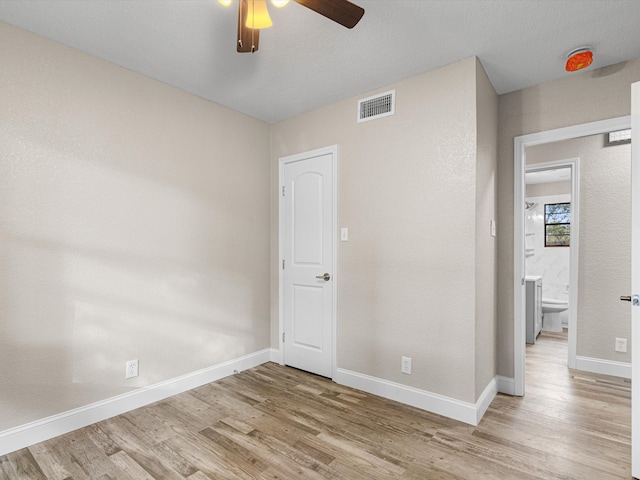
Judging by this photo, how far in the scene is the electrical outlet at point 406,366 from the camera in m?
2.73

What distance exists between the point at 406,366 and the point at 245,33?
8.06 feet

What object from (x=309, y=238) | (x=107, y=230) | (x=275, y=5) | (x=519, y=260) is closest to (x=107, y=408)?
(x=107, y=230)

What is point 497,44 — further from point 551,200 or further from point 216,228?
point 551,200

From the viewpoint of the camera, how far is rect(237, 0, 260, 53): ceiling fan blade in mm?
1525

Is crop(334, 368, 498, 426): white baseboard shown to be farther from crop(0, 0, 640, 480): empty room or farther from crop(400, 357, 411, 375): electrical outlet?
crop(400, 357, 411, 375): electrical outlet

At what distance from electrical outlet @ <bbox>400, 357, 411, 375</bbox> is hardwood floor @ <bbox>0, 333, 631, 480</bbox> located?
274mm

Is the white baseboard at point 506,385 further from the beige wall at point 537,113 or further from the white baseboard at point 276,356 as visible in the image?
the white baseboard at point 276,356

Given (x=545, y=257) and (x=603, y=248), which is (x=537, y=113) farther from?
(x=545, y=257)

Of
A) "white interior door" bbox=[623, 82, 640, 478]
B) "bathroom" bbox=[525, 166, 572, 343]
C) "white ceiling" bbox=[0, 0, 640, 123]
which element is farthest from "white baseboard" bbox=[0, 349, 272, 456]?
"bathroom" bbox=[525, 166, 572, 343]

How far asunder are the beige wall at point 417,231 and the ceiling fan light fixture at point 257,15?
5.03 ft

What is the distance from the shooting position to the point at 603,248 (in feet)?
11.2

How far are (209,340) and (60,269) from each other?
1.33m

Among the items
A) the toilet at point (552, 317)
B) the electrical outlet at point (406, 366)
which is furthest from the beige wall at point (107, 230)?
the toilet at point (552, 317)

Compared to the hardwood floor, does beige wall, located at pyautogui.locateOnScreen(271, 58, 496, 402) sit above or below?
above
